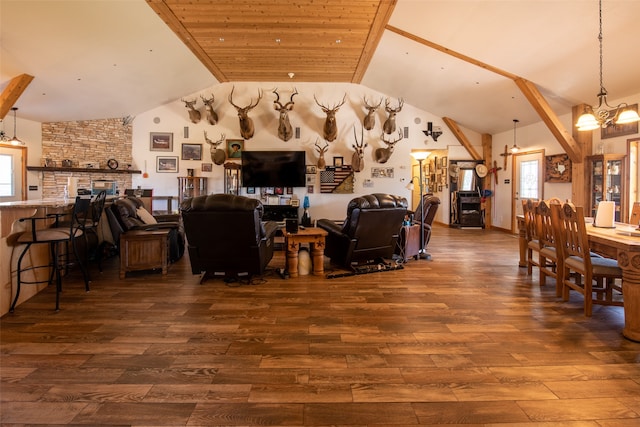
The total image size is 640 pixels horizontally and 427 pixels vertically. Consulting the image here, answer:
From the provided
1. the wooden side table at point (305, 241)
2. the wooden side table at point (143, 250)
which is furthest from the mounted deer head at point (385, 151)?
the wooden side table at point (143, 250)

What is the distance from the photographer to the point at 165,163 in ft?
28.6

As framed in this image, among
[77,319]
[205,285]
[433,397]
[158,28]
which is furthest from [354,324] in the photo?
[158,28]

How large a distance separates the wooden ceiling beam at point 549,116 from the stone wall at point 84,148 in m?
8.70

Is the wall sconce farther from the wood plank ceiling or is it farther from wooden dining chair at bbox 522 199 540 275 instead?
wooden dining chair at bbox 522 199 540 275

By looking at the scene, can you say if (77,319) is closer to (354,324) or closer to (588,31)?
(354,324)

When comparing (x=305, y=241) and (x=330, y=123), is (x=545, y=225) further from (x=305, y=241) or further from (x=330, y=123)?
(x=330, y=123)

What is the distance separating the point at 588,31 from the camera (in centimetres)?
437

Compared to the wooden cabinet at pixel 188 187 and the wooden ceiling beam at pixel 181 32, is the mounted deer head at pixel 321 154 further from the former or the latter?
the wooden cabinet at pixel 188 187

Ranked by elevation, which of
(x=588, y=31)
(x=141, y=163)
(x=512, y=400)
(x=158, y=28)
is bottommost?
(x=512, y=400)

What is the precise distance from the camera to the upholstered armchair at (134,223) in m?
4.72

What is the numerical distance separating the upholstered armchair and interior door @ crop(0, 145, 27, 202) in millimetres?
3870

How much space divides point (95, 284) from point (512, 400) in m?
4.31

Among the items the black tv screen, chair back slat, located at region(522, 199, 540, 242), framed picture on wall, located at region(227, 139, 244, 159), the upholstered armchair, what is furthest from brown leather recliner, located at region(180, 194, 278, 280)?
framed picture on wall, located at region(227, 139, 244, 159)

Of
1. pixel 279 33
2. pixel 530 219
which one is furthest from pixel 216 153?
pixel 530 219
